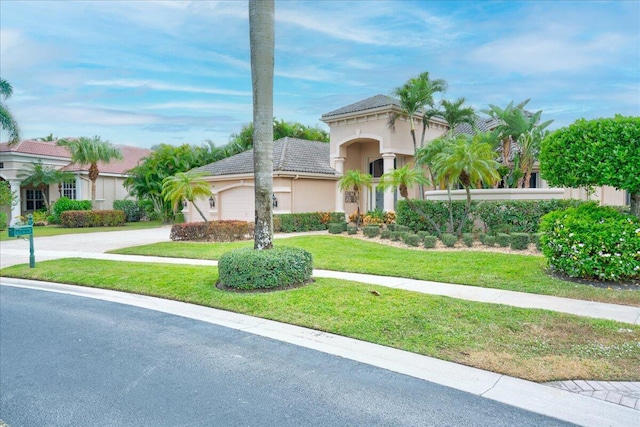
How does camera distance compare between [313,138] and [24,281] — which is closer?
[24,281]

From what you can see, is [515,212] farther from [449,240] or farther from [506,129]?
[506,129]

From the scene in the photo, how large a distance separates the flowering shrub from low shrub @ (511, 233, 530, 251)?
12.6 feet

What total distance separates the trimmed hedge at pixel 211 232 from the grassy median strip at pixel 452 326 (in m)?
8.87

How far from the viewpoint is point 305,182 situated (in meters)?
23.7

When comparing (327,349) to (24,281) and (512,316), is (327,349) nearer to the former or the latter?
(512,316)

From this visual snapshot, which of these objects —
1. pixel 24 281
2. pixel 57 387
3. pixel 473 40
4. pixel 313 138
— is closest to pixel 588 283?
pixel 57 387

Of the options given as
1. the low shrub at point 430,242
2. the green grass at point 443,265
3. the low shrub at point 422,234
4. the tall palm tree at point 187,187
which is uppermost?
the tall palm tree at point 187,187

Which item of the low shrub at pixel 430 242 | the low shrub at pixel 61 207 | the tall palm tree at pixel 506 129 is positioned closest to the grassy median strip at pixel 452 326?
the low shrub at pixel 430 242

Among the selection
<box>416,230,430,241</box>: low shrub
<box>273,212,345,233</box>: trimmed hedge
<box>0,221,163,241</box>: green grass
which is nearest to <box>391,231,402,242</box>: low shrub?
<box>416,230,430,241</box>: low shrub

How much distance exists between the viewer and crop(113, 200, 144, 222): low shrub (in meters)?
36.6

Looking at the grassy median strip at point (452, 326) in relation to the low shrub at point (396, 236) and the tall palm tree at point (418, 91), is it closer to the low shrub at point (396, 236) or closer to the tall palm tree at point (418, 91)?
the low shrub at point (396, 236)

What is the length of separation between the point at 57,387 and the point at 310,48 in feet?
52.0

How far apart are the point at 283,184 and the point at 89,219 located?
56.0 ft

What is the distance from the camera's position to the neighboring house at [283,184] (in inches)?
898
